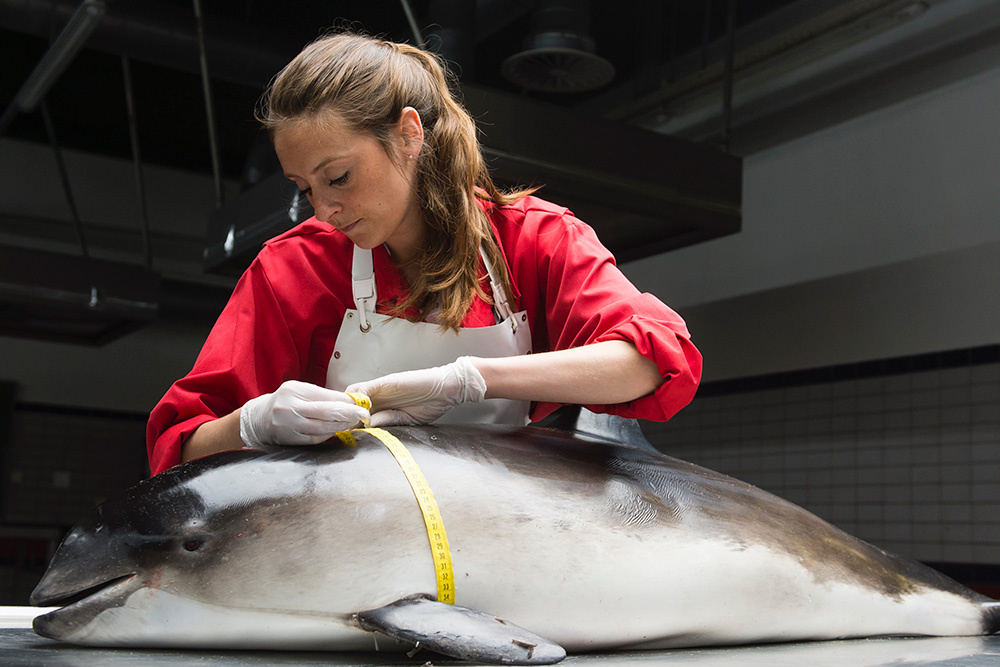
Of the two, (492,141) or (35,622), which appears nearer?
(35,622)

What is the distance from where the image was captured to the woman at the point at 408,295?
1.68 m

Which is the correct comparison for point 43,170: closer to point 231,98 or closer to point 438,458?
point 231,98

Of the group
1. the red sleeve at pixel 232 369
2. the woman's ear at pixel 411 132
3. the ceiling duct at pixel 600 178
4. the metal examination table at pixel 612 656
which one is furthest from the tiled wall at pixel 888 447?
the red sleeve at pixel 232 369

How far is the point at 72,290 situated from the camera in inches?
206

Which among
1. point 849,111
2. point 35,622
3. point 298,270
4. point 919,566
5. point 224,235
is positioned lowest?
point 35,622

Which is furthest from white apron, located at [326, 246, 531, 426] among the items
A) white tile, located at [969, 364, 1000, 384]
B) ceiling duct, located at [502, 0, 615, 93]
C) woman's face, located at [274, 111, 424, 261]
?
white tile, located at [969, 364, 1000, 384]

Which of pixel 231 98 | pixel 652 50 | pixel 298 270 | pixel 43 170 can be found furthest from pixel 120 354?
pixel 298 270

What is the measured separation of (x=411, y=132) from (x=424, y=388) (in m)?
0.51

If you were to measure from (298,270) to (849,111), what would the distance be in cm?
452

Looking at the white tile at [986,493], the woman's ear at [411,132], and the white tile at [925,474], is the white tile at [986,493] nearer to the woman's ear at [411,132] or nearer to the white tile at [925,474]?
the white tile at [925,474]

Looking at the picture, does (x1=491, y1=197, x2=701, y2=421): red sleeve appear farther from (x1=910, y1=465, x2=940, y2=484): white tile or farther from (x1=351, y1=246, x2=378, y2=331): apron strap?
(x1=910, y1=465, x2=940, y2=484): white tile

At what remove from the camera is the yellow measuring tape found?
141 centimetres

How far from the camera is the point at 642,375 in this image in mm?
1672

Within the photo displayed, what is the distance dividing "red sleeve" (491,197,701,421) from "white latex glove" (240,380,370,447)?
1.55ft
